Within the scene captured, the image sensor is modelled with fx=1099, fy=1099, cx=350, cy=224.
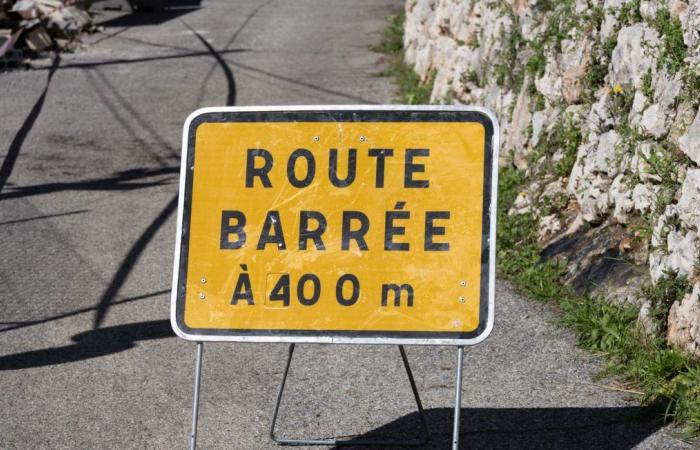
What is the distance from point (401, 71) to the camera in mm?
16469

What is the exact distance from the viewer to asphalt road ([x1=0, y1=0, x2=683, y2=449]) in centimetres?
509

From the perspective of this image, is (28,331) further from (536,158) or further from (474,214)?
(536,158)

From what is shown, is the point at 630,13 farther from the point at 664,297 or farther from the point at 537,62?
the point at 664,297

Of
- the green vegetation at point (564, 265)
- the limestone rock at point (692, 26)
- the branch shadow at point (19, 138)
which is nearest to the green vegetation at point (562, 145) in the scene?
the green vegetation at point (564, 265)

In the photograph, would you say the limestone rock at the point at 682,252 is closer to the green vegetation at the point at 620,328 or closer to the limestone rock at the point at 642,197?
the green vegetation at the point at 620,328

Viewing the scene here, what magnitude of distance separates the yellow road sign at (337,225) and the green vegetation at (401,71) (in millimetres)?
9632

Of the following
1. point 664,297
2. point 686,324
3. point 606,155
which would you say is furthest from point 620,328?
point 606,155

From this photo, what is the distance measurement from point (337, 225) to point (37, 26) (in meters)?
15.9

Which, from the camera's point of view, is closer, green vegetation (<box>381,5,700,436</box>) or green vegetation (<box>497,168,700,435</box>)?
green vegetation (<box>497,168,700,435</box>)

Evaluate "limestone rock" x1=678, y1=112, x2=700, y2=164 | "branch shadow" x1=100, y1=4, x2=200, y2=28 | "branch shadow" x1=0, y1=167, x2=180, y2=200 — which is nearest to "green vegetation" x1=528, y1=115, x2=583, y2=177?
"limestone rock" x1=678, y1=112, x2=700, y2=164

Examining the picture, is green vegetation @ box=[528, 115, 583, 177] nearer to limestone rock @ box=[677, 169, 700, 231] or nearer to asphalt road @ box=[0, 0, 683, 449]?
asphalt road @ box=[0, 0, 683, 449]

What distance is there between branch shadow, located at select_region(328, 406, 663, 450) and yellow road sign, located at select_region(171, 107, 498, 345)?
94 cm

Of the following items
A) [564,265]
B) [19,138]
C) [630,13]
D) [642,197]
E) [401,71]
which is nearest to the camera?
[642,197]

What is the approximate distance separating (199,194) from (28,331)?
273cm
